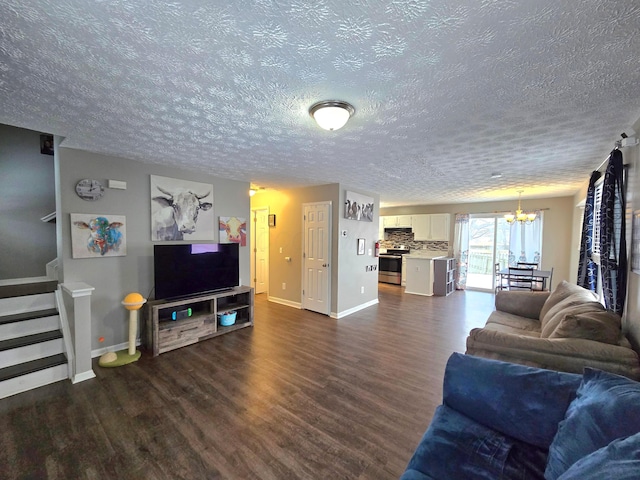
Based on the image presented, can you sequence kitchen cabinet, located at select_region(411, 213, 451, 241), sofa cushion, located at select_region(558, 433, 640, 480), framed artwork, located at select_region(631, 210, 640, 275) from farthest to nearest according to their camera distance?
kitchen cabinet, located at select_region(411, 213, 451, 241), framed artwork, located at select_region(631, 210, 640, 275), sofa cushion, located at select_region(558, 433, 640, 480)

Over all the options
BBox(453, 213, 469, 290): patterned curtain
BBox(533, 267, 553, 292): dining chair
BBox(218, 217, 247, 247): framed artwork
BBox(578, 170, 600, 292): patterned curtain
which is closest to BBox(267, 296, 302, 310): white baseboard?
BBox(218, 217, 247, 247): framed artwork

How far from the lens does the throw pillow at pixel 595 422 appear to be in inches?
39.8

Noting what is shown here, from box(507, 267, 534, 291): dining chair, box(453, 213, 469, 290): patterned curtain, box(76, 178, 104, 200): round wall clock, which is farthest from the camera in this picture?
box(453, 213, 469, 290): patterned curtain

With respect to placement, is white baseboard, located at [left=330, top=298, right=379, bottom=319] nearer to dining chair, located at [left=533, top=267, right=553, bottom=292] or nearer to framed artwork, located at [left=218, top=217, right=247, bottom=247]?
framed artwork, located at [left=218, top=217, right=247, bottom=247]

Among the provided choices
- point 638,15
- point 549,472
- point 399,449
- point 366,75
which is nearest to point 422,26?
point 366,75

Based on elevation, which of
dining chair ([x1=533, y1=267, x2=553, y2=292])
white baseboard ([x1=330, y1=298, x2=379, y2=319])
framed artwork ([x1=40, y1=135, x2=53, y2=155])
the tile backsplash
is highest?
framed artwork ([x1=40, y1=135, x2=53, y2=155])

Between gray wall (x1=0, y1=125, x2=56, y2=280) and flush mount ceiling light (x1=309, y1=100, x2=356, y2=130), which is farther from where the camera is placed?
gray wall (x1=0, y1=125, x2=56, y2=280)

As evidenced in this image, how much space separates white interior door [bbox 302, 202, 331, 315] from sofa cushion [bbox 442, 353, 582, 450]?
11.0 feet

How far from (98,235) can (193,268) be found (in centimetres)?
111

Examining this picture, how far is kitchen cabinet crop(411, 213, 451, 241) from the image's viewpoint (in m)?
7.64

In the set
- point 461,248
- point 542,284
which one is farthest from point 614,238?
point 461,248

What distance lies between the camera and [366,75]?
155 centimetres

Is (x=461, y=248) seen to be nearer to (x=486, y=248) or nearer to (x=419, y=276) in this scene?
(x=486, y=248)

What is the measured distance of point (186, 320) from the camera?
351cm
